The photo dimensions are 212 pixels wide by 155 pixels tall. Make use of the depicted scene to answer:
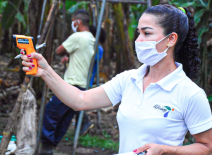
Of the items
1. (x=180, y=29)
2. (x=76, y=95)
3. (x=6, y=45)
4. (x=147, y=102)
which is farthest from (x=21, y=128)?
(x=6, y=45)

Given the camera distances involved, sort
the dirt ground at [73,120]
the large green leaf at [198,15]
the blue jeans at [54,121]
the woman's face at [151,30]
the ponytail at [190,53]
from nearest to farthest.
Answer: the woman's face at [151,30] → the ponytail at [190,53] → the blue jeans at [54,121] → the large green leaf at [198,15] → the dirt ground at [73,120]

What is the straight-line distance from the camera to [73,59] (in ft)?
13.1

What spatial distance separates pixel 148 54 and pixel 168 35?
0.15 metres

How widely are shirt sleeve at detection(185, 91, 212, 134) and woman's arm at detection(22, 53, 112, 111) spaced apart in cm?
52

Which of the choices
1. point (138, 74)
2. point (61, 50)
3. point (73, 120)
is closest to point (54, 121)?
point (61, 50)

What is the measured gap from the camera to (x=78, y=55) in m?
3.96

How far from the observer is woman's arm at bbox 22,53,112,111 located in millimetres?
1621

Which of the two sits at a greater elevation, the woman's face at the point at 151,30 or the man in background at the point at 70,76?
the woman's face at the point at 151,30

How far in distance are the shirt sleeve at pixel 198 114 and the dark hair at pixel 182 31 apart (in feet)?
1.00

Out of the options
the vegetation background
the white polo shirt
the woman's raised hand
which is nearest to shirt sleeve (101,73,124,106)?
the white polo shirt

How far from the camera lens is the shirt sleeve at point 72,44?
12.7 feet

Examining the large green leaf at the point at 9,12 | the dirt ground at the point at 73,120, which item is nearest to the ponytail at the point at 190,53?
the dirt ground at the point at 73,120

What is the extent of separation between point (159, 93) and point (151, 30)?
334mm

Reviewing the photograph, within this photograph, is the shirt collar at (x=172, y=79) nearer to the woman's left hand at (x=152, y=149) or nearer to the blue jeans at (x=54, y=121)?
the woman's left hand at (x=152, y=149)
